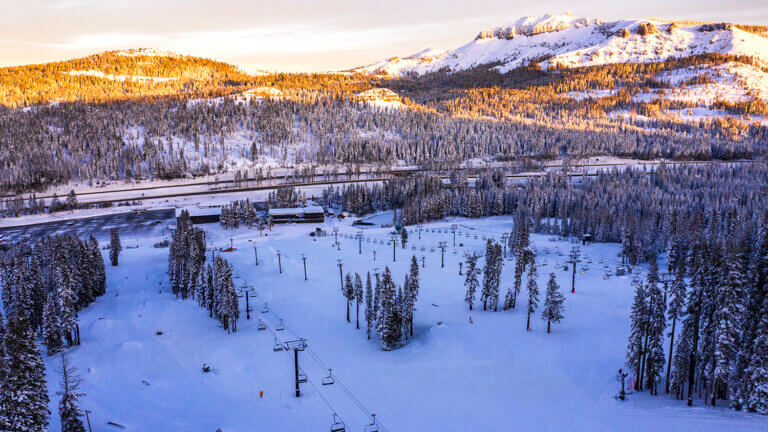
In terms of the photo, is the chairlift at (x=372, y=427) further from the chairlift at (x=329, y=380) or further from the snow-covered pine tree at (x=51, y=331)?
the snow-covered pine tree at (x=51, y=331)

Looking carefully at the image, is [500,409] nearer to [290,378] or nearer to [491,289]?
[290,378]

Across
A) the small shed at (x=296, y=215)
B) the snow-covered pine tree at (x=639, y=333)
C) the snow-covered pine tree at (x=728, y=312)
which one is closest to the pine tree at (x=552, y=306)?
the snow-covered pine tree at (x=639, y=333)

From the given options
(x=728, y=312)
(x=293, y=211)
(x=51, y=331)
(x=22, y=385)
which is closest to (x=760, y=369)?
(x=728, y=312)

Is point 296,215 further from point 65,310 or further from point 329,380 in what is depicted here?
point 329,380

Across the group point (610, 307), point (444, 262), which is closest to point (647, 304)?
point (610, 307)

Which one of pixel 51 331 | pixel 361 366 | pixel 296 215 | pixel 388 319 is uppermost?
pixel 388 319
